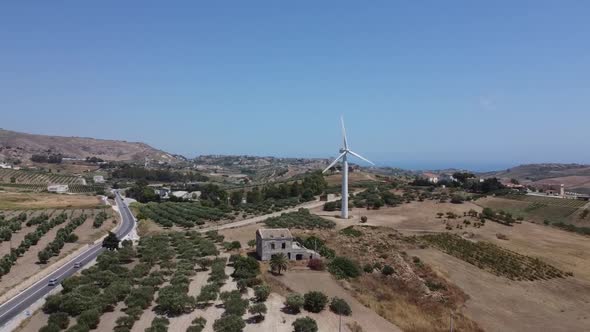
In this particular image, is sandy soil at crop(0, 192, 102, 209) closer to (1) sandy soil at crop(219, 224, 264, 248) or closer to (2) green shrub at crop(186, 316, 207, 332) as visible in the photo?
(1) sandy soil at crop(219, 224, 264, 248)

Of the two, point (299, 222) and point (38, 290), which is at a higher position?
point (299, 222)

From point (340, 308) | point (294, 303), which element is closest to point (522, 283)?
point (340, 308)

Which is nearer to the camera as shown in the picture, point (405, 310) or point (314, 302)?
point (314, 302)

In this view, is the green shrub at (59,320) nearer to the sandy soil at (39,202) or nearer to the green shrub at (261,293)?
the green shrub at (261,293)

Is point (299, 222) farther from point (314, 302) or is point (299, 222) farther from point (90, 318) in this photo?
point (90, 318)

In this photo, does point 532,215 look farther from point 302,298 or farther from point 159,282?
point 159,282

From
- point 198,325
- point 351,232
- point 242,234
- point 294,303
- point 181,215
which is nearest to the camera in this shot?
point 198,325
